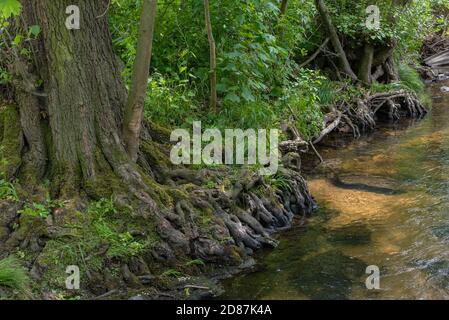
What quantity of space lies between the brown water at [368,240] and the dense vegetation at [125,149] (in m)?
0.47

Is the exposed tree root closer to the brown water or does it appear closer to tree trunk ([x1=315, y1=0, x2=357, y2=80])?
tree trunk ([x1=315, y1=0, x2=357, y2=80])

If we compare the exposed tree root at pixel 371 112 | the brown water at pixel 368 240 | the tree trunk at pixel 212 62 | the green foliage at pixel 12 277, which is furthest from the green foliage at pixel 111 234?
the exposed tree root at pixel 371 112

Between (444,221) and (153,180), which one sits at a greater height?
(153,180)

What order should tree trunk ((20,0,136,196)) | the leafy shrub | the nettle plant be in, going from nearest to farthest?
tree trunk ((20,0,136,196)) → the nettle plant → the leafy shrub

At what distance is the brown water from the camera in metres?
5.90

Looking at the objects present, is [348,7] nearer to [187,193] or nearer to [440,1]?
[440,1]

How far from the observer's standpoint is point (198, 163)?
768 centimetres

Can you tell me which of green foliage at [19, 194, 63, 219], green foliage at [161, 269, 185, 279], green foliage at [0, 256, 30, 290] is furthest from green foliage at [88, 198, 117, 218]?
green foliage at [0, 256, 30, 290]

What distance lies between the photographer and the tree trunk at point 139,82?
21.2ft

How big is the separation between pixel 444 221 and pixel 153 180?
12.9 ft

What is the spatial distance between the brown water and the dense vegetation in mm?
473

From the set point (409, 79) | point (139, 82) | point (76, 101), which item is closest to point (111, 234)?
point (76, 101)
